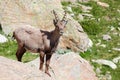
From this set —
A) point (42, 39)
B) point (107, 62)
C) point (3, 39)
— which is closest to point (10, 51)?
point (3, 39)

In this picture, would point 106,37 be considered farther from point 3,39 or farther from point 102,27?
point 3,39

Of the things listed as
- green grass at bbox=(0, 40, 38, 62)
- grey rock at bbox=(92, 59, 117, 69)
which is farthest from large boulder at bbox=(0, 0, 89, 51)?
grey rock at bbox=(92, 59, 117, 69)

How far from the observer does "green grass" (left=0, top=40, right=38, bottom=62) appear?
54.5 feet

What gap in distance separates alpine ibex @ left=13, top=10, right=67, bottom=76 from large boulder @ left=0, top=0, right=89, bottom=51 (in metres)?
6.02

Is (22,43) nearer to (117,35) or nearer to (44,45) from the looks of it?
(44,45)

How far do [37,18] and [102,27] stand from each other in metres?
3.83

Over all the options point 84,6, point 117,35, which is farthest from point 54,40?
point 84,6

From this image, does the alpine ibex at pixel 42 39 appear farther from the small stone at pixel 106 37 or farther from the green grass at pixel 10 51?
the small stone at pixel 106 37

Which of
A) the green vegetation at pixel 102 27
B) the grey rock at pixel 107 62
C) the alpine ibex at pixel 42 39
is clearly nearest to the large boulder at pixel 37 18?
the green vegetation at pixel 102 27

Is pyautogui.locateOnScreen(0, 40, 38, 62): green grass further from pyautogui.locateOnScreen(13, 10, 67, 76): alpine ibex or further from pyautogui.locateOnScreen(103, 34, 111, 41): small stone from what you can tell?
pyautogui.locateOnScreen(103, 34, 111, 41): small stone

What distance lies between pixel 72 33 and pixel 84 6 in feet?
19.1

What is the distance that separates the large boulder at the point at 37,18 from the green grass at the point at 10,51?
1.10 meters

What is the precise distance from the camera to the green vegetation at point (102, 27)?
59.8ft

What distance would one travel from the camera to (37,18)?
764 inches
